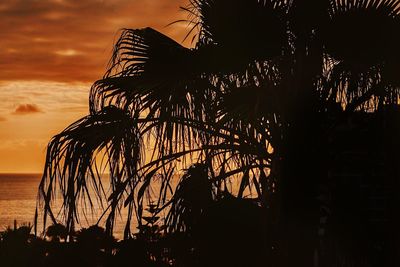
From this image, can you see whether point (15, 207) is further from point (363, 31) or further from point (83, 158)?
point (363, 31)

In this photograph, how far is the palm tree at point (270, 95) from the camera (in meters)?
5.85

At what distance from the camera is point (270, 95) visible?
5828 millimetres

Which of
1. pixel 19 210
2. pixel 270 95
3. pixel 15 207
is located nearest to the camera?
pixel 270 95

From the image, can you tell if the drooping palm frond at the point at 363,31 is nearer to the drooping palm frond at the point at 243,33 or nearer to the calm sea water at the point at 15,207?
the drooping palm frond at the point at 243,33

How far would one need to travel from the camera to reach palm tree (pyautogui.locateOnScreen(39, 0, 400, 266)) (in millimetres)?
5852

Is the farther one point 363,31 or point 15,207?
point 15,207

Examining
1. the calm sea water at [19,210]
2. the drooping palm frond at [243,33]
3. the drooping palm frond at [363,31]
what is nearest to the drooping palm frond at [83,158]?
the drooping palm frond at [243,33]

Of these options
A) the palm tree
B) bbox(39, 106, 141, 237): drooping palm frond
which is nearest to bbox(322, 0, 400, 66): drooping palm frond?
the palm tree

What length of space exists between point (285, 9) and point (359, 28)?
74 centimetres

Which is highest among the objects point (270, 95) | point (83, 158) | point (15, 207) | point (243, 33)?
point (15, 207)

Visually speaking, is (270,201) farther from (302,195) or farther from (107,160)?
(107,160)

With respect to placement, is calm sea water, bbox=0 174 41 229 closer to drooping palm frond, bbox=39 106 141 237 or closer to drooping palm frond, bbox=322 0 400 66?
drooping palm frond, bbox=39 106 141 237

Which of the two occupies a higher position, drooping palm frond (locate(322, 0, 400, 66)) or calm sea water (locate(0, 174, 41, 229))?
calm sea water (locate(0, 174, 41, 229))

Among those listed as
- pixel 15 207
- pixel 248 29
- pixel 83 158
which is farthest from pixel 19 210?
pixel 248 29
